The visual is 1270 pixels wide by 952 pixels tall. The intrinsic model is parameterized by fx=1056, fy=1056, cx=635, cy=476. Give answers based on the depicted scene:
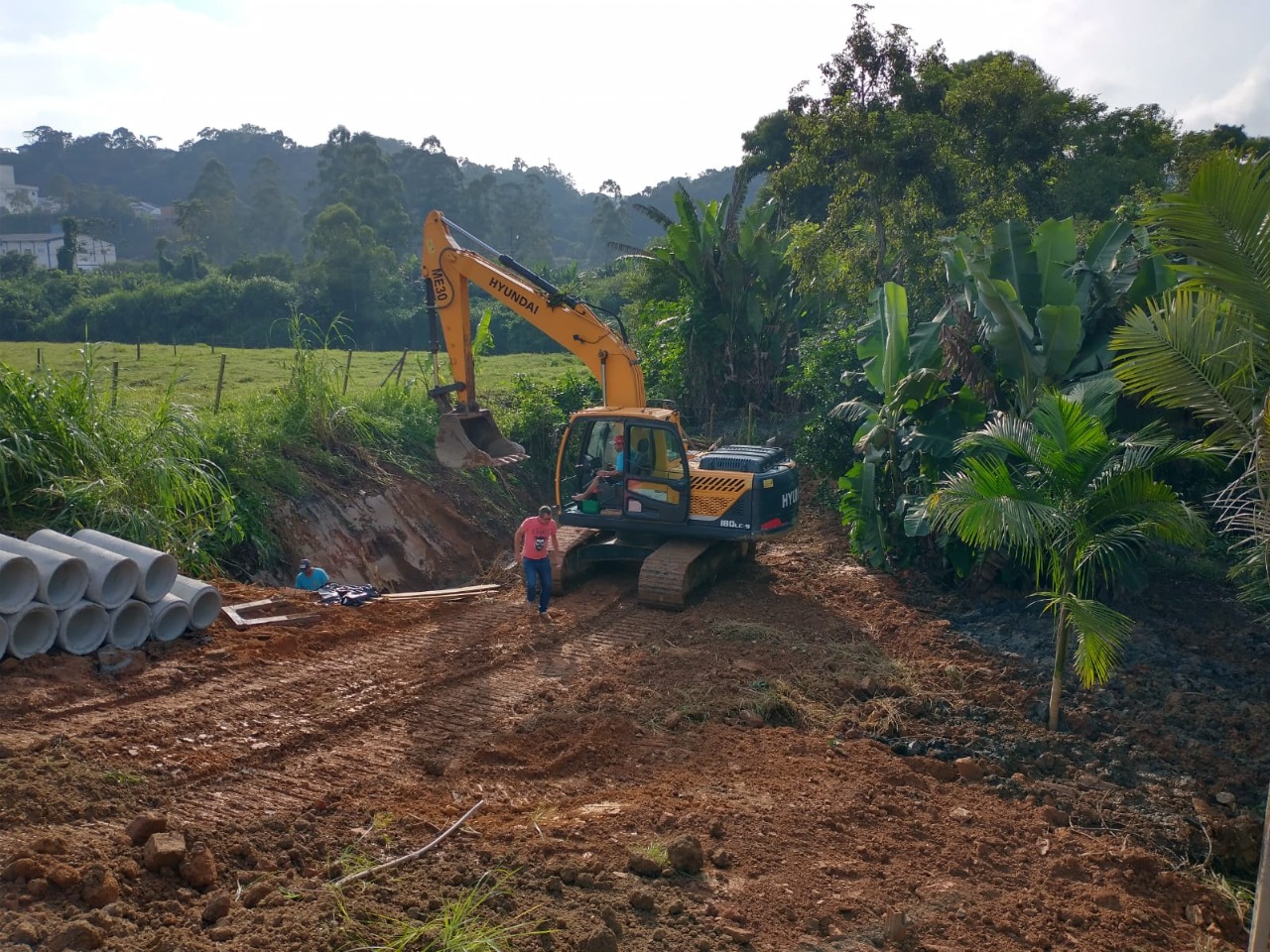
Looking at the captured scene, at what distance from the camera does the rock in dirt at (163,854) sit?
5.48 m

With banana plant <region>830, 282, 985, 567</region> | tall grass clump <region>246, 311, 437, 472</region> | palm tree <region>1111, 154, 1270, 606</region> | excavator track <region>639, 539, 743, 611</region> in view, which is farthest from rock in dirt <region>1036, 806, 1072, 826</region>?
tall grass clump <region>246, 311, 437, 472</region>

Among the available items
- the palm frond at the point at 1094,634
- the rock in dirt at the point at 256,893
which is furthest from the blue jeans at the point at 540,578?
the rock in dirt at the point at 256,893

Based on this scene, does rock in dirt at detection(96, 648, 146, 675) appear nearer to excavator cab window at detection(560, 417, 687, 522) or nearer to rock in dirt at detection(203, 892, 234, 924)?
rock in dirt at detection(203, 892, 234, 924)

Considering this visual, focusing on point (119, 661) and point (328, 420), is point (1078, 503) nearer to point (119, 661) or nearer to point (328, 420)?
point (119, 661)

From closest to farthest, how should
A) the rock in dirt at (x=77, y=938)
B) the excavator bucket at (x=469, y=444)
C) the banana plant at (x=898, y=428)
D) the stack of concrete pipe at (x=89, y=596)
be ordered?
the rock in dirt at (x=77, y=938), the stack of concrete pipe at (x=89, y=596), the banana plant at (x=898, y=428), the excavator bucket at (x=469, y=444)

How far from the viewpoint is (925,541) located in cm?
1278

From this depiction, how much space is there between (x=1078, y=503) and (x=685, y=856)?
3.92 meters

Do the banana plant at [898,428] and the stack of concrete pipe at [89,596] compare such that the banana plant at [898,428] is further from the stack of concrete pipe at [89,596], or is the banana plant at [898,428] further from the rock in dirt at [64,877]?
the rock in dirt at [64,877]

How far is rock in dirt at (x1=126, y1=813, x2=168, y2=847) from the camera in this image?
574 centimetres

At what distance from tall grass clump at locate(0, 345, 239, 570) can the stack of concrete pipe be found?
89cm

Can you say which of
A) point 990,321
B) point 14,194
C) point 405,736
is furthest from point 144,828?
point 14,194

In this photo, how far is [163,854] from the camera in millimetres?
5477

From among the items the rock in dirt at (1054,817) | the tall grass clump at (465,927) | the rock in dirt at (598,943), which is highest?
the tall grass clump at (465,927)

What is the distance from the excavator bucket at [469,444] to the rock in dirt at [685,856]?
7.82m
